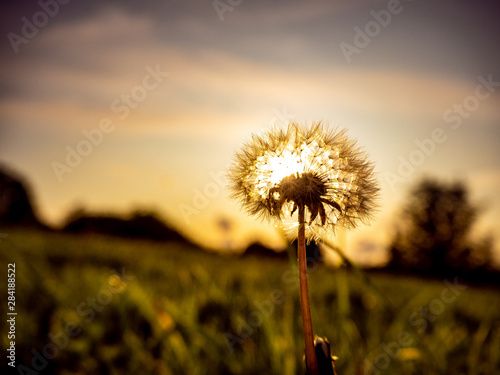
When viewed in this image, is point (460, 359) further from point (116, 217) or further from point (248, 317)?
point (116, 217)

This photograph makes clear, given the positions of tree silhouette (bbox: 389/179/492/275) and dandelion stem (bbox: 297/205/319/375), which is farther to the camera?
tree silhouette (bbox: 389/179/492/275)

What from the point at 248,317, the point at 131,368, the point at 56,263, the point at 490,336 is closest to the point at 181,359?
the point at 131,368

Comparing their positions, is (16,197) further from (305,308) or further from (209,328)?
(305,308)

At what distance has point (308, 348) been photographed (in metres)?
0.36

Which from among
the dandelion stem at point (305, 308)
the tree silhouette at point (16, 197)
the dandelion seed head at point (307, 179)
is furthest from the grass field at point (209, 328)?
the tree silhouette at point (16, 197)

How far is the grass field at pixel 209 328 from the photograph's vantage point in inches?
90.0

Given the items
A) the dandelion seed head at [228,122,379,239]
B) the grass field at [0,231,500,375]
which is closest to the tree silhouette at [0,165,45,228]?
the grass field at [0,231,500,375]

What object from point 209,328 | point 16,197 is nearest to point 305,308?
point 209,328

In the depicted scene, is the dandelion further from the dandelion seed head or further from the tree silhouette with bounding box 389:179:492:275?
the tree silhouette with bounding box 389:179:492:275

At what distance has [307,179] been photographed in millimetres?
509

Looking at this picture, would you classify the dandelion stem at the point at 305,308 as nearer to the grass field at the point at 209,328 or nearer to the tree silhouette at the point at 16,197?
the grass field at the point at 209,328

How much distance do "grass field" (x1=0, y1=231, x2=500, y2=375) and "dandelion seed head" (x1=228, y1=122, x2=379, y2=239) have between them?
358 millimetres

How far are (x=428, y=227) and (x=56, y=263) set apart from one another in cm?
2514

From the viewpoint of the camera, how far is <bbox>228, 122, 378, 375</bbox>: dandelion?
488 millimetres
